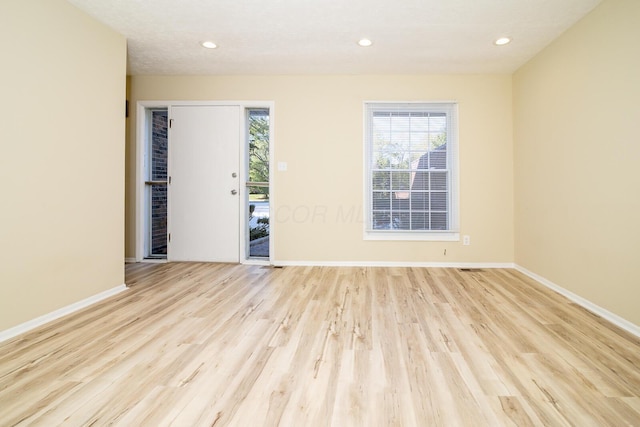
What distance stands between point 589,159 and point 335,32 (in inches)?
98.7

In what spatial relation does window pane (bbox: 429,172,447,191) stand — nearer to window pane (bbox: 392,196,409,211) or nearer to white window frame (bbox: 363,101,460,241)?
white window frame (bbox: 363,101,460,241)

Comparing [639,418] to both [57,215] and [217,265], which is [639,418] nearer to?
[57,215]

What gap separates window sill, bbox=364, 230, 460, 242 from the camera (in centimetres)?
409

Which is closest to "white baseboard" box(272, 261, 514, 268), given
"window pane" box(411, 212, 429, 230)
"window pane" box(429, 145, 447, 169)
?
"window pane" box(411, 212, 429, 230)

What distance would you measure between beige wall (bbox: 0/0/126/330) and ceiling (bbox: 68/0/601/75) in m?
0.42

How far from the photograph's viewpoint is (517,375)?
1616mm

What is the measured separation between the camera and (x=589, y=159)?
2650 millimetres

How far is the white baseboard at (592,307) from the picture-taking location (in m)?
2.19

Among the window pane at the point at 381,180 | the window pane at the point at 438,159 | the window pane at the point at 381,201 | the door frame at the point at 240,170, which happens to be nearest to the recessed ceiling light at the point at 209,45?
the door frame at the point at 240,170

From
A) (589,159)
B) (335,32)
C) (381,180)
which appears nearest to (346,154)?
(381,180)

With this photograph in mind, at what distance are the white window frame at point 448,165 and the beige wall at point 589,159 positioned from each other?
783 millimetres

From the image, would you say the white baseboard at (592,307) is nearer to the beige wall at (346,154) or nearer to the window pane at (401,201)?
the beige wall at (346,154)

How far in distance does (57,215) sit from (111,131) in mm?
941

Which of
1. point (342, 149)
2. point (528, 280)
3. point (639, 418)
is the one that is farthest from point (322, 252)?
point (639, 418)
